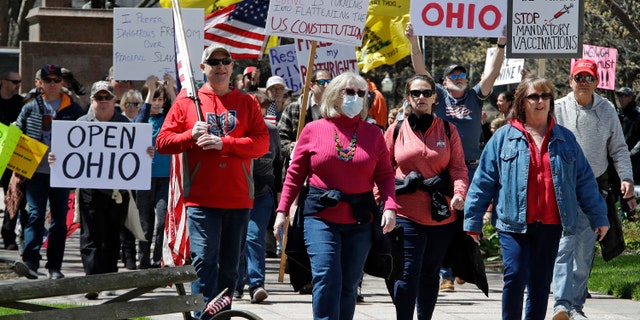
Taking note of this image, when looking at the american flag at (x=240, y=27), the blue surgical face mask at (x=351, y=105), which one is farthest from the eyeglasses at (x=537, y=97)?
the american flag at (x=240, y=27)

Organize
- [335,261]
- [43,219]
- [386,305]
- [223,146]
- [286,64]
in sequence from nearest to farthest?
[335,261], [223,146], [386,305], [43,219], [286,64]

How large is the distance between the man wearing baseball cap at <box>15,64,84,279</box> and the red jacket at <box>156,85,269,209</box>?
327 centimetres

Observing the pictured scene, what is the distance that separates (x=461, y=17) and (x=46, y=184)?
3961 millimetres

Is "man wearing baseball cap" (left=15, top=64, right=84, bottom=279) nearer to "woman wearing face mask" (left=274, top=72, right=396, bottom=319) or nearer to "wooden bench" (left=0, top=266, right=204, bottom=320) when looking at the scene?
"woman wearing face mask" (left=274, top=72, right=396, bottom=319)

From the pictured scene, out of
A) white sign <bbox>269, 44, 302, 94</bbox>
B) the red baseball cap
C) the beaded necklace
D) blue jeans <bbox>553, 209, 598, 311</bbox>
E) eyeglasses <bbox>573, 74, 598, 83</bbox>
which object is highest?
white sign <bbox>269, 44, 302, 94</bbox>

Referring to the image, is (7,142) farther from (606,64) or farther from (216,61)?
(606,64)

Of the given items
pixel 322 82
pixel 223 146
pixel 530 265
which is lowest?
pixel 530 265

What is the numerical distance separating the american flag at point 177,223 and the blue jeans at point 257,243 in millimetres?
1527

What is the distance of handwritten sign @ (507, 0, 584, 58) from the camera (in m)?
11.0

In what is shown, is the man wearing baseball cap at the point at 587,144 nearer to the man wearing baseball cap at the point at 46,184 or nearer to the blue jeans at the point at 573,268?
the blue jeans at the point at 573,268

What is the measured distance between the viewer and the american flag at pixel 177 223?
861 centimetres

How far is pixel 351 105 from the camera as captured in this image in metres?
7.72

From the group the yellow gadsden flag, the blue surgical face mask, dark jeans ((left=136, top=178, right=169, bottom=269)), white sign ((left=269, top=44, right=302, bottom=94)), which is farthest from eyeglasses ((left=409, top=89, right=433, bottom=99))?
the yellow gadsden flag

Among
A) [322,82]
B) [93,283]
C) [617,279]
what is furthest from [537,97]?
[617,279]
